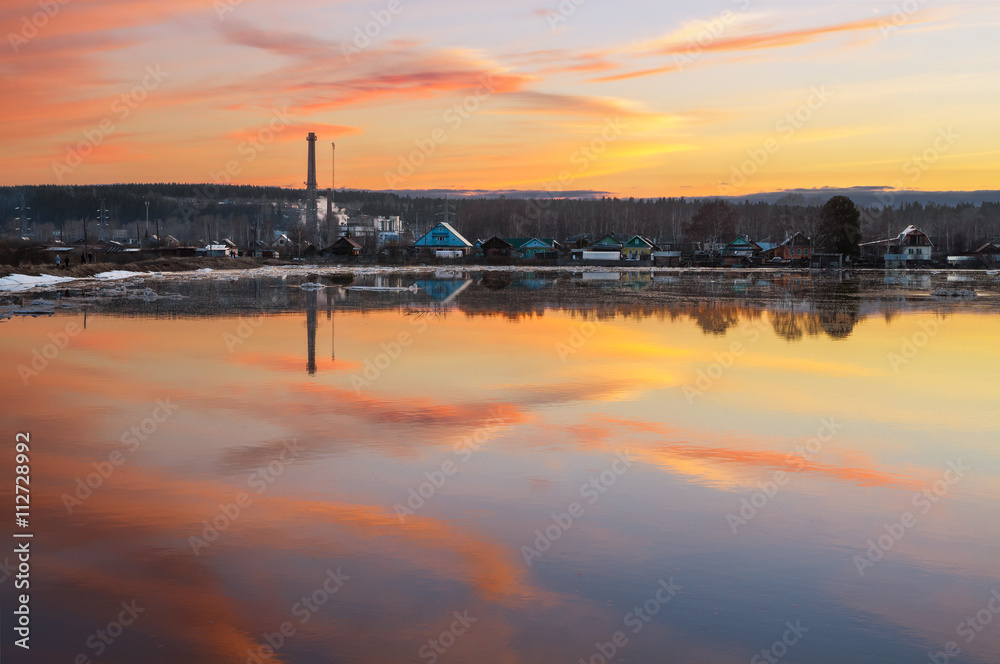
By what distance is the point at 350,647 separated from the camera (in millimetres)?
6684

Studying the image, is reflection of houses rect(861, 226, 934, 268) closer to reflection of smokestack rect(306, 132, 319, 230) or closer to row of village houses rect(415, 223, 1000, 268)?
row of village houses rect(415, 223, 1000, 268)

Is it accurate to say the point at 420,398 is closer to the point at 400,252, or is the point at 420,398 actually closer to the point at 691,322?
the point at 691,322

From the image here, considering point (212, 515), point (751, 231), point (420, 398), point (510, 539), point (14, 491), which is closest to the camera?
point (510, 539)

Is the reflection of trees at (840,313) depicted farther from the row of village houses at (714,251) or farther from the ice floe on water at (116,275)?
the row of village houses at (714,251)

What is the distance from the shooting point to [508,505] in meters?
10.0

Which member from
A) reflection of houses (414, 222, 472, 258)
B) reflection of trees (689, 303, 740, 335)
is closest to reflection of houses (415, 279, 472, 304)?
reflection of trees (689, 303, 740, 335)

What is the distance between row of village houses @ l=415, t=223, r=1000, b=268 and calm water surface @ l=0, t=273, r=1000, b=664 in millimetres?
92121

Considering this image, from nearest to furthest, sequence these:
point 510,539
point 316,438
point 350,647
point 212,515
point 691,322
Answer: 1. point 350,647
2. point 510,539
3. point 212,515
4. point 316,438
5. point 691,322

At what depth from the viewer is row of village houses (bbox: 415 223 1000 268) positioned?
362 ft

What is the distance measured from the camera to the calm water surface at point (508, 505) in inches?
275

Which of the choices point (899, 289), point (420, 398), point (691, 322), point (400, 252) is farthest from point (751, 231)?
point (420, 398)

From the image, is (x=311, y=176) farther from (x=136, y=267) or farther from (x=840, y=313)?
(x=840, y=313)

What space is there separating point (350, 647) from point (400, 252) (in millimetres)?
112847

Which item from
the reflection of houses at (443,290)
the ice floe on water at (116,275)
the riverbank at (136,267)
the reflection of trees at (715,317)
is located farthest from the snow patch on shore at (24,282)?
the reflection of trees at (715,317)
